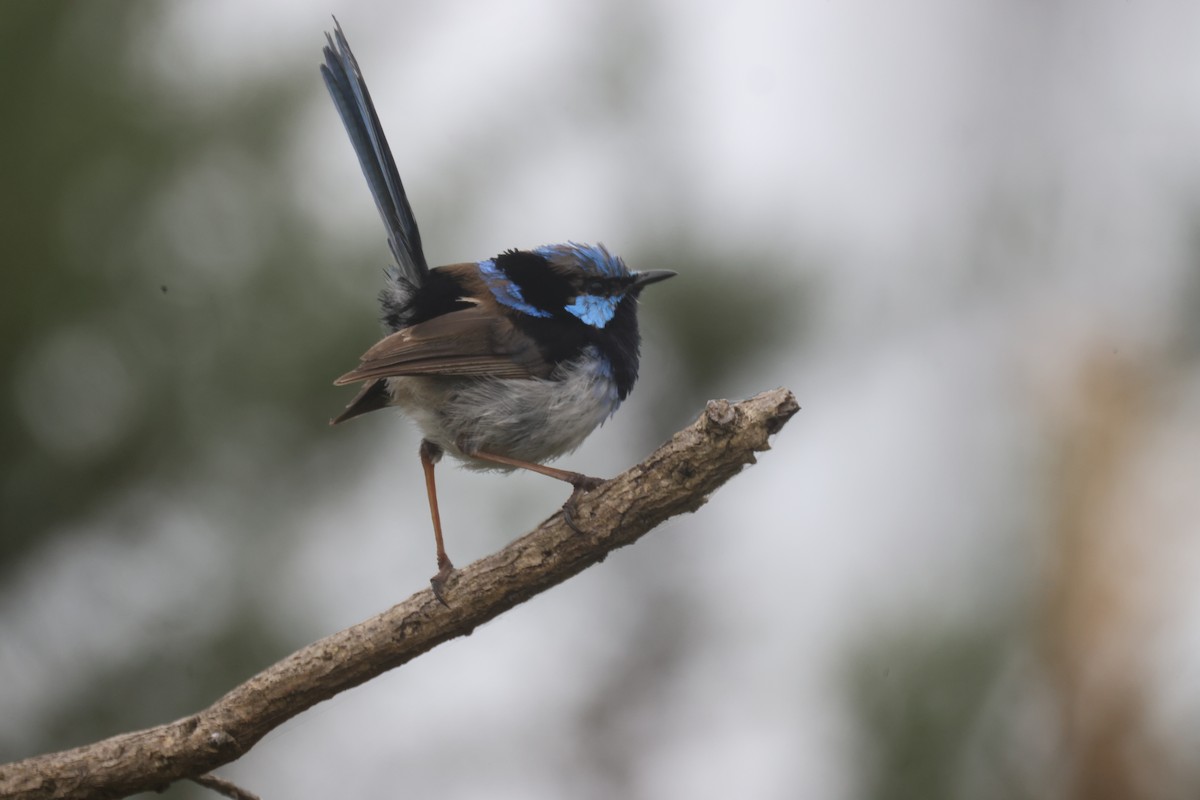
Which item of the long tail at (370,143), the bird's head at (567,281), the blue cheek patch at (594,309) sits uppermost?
the long tail at (370,143)

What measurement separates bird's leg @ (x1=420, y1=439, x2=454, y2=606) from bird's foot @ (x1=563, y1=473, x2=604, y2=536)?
45cm

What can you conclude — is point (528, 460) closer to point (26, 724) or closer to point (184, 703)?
point (184, 703)

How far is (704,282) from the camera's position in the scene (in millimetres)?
5324

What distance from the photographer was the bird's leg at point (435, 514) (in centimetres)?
381

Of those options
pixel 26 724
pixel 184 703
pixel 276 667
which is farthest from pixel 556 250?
pixel 26 724

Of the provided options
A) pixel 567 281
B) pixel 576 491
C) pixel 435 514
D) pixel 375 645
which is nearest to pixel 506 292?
pixel 567 281

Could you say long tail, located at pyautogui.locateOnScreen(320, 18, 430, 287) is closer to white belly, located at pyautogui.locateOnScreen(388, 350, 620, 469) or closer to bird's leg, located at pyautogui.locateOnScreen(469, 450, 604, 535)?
white belly, located at pyautogui.locateOnScreen(388, 350, 620, 469)

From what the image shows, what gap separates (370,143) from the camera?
4605 mm

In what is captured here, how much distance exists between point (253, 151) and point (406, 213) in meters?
0.98

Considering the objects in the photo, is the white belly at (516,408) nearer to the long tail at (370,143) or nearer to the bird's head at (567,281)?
the bird's head at (567,281)

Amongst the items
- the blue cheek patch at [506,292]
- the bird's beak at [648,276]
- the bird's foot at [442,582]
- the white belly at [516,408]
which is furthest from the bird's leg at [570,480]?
the bird's beak at [648,276]

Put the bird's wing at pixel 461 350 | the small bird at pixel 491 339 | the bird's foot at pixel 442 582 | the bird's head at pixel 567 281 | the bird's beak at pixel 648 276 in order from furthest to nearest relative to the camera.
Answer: the bird's beak at pixel 648 276, the bird's head at pixel 567 281, the small bird at pixel 491 339, the bird's wing at pixel 461 350, the bird's foot at pixel 442 582

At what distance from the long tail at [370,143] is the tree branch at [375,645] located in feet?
4.65

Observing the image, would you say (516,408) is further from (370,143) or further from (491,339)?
(370,143)
